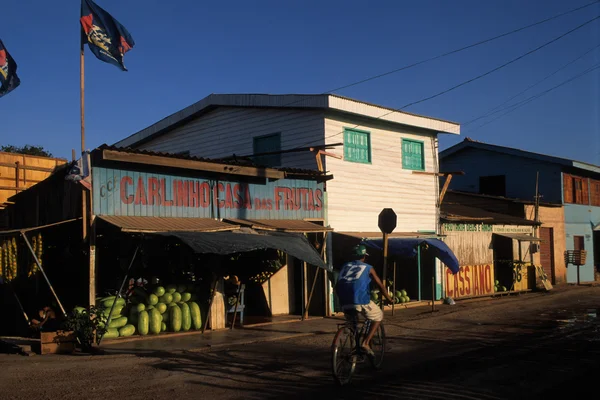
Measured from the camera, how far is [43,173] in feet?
57.9

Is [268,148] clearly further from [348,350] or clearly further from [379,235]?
[348,350]

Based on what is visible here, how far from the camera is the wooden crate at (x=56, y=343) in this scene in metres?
10.5

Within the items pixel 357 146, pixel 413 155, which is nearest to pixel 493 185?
pixel 413 155

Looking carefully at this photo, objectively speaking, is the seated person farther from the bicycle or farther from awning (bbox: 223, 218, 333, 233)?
the bicycle

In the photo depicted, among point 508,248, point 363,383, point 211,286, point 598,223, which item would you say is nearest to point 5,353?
point 211,286

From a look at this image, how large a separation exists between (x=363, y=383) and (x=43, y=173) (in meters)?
13.3

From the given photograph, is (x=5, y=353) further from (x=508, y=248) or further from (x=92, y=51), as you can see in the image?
(x=508, y=248)

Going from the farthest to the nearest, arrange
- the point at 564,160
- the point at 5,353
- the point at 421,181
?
1. the point at 564,160
2. the point at 421,181
3. the point at 5,353

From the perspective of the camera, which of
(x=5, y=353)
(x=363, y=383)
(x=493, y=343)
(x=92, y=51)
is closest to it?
(x=363, y=383)

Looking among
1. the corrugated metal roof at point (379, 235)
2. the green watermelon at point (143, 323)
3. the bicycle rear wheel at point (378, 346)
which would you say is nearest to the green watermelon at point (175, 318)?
the green watermelon at point (143, 323)

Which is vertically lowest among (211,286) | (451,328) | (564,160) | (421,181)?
(451,328)

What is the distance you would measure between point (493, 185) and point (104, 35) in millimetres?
23716

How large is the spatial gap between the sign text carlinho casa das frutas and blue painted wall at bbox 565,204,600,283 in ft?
61.6

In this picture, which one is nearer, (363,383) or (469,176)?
(363,383)
